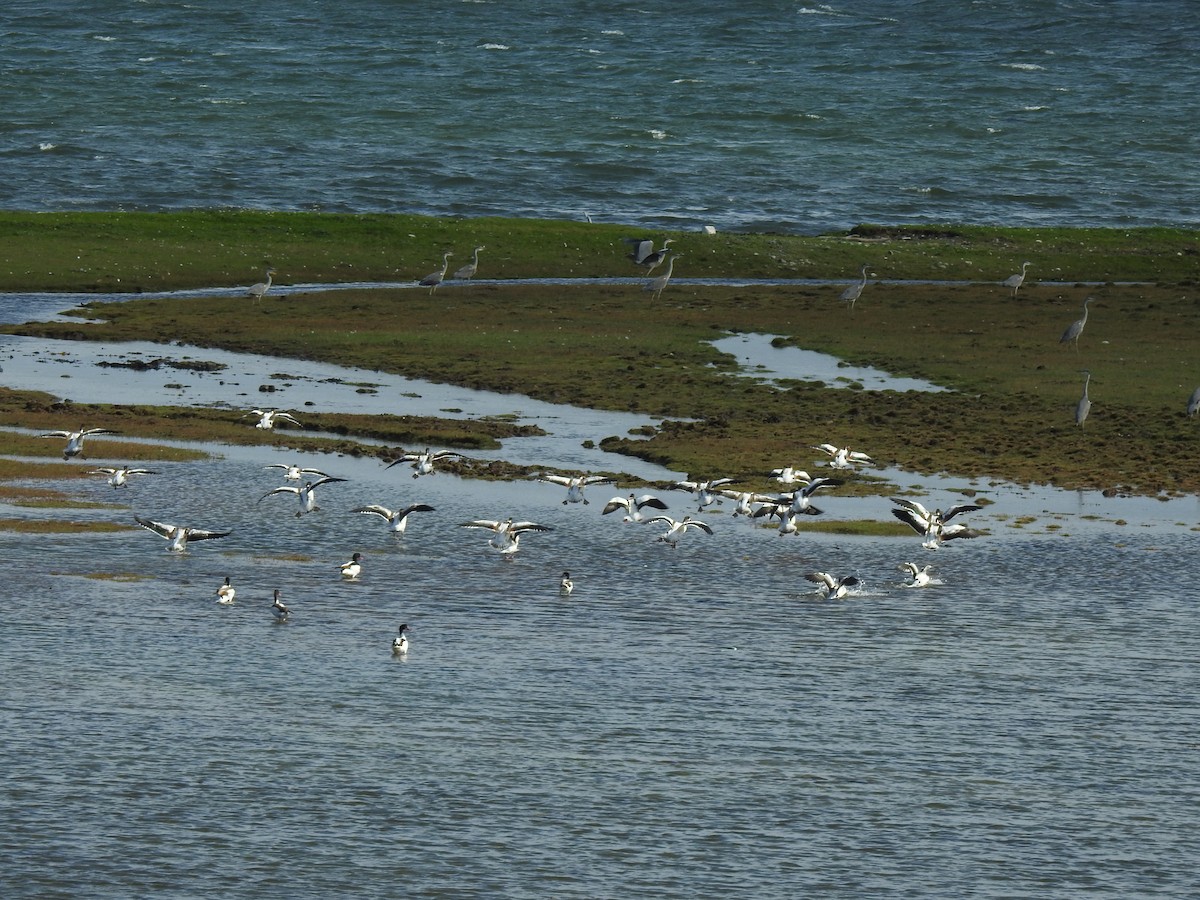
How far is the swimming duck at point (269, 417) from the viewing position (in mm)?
36594

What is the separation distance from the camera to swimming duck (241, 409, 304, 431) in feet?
120

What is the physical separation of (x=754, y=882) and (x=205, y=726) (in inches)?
262

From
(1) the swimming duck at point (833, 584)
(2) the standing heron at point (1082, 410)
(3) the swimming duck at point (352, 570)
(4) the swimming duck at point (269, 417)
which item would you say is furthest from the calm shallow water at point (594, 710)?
(2) the standing heron at point (1082, 410)

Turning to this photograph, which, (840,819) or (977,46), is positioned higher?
(977,46)

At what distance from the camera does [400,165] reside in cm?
8594

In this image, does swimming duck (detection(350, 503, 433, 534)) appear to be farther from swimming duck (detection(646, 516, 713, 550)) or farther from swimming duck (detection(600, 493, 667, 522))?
swimming duck (detection(646, 516, 713, 550))

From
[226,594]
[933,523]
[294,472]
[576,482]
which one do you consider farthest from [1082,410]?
[226,594]

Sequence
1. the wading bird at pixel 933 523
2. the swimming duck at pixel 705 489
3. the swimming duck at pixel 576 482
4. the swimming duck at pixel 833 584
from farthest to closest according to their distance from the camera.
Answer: the swimming duck at pixel 576 482 → the swimming duck at pixel 705 489 → the wading bird at pixel 933 523 → the swimming duck at pixel 833 584

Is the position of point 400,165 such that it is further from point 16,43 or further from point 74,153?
point 16,43

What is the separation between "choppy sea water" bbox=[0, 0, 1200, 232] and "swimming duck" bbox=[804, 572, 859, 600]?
159ft

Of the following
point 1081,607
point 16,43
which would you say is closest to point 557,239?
point 1081,607

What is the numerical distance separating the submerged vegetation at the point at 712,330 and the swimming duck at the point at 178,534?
8.14m

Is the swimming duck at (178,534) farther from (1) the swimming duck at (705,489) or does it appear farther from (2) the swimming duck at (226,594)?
(1) the swimming duck at (705,489)

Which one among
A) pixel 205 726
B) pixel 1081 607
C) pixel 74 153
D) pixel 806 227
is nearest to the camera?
pixel 205 726
